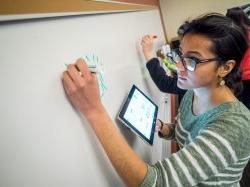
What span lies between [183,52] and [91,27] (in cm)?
31

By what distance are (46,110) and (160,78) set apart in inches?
34.6

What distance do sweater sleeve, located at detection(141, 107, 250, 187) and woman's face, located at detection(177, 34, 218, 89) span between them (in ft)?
0.74

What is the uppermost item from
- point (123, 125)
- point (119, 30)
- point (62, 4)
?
point (62, 4)

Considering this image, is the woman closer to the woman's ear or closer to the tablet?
the woman's ear

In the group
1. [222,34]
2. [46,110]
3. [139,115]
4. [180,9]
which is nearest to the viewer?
[46,110]

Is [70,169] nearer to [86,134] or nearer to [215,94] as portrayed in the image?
[86,134]

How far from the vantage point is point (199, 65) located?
839 mm

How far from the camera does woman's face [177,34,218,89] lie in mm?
816

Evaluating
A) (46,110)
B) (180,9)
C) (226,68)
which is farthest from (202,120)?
(180,9)

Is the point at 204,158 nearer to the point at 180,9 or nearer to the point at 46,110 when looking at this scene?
the point at 46,110

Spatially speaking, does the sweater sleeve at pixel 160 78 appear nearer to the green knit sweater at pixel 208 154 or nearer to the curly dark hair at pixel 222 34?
the curly dark hair at pixel 222 34

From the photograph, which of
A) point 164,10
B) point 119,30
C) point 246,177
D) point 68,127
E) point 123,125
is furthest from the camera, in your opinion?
point 164,10

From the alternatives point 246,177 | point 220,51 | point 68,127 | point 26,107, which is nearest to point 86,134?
point 68,127

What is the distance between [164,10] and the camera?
2.46 metres
